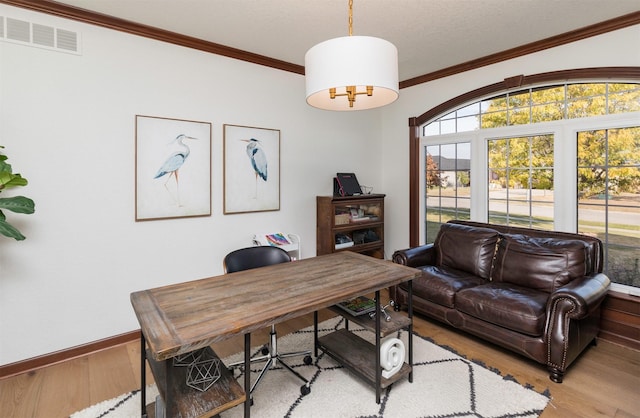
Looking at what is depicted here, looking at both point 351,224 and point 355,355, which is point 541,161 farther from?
point 355,355

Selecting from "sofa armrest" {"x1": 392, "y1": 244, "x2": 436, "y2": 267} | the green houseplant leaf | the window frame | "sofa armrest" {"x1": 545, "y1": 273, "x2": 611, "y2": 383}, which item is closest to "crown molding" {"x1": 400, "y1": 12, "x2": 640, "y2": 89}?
the window frame

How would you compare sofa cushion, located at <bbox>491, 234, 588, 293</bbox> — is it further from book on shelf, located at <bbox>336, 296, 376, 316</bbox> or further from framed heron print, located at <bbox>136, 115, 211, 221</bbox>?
framed heron print, located at <bbox>136, 115, 211, 221</bbox>

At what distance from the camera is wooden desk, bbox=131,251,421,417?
136 centimetres

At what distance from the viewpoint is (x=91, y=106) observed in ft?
8.65

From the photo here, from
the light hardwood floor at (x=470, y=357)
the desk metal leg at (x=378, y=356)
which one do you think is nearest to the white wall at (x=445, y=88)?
the light hardwood floor at (x=470, y=357)

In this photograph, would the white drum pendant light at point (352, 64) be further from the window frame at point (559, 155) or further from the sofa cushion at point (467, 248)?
the window frame at point (559, 155)

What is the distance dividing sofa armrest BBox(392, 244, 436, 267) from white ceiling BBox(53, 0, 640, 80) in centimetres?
205

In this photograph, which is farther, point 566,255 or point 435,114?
point 435,114

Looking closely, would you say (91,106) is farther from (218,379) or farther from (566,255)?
(566,255)

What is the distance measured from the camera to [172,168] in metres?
3.01

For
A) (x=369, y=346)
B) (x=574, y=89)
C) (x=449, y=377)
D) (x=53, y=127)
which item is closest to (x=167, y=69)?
(x=53, y=127)

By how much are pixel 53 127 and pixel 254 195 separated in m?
1.73

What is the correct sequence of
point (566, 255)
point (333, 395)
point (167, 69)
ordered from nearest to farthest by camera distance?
point (333, 395) < point (566, 255) < point (167, 69)

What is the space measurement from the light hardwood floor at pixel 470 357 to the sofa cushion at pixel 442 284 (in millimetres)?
349
